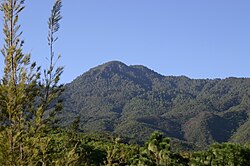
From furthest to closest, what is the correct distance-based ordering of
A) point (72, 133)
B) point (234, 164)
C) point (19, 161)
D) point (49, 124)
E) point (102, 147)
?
point (102, 147) → point (234, 164) → point (72, 133) → point (49, 124) → point (19, 161)

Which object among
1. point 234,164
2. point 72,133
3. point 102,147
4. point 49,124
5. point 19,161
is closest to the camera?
point 19,161

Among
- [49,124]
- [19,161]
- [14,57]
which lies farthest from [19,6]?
[19,161]

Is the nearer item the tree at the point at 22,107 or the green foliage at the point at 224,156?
the tree at the point at 22,107

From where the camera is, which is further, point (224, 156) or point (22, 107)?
point (224, 156)

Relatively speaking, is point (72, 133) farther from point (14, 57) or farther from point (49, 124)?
point (14, 57)

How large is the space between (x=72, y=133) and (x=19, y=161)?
73.8 inches

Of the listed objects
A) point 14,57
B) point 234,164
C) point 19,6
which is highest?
point 19,6

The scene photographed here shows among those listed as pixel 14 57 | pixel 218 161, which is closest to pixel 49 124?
pixel 14 57

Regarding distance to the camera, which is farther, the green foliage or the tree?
the green foliage

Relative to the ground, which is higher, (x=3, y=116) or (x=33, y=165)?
(x=3, y=116)

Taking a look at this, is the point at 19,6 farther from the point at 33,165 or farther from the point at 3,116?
the point at 33,165

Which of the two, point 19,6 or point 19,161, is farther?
point 19,6

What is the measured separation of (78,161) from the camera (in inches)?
380

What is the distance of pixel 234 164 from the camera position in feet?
134
